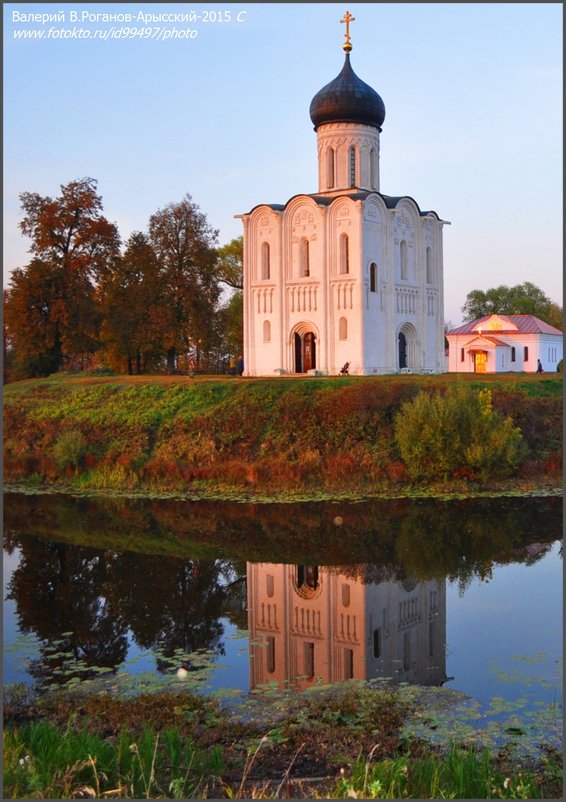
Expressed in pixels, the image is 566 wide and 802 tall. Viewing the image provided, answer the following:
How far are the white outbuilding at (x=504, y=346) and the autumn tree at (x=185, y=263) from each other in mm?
16109

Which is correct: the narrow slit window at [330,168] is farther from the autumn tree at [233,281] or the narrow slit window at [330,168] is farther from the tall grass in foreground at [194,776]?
the tall grass in foreground at [194,776]

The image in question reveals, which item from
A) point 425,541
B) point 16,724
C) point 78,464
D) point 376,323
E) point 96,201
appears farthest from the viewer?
point 96,201

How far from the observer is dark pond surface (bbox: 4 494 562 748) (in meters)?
9.45

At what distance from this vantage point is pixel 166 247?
3691cm

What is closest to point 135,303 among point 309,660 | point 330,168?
point 330,168

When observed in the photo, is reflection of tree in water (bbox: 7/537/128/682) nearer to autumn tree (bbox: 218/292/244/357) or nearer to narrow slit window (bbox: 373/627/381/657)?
narrow slit window (bbox: 373/627/381/657)

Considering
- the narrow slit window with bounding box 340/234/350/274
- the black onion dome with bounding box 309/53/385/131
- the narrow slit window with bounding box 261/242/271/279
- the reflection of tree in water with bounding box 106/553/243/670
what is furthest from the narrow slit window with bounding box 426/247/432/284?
the reflection of tree in water with bounding box 106/553/243/670

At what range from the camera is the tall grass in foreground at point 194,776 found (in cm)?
569

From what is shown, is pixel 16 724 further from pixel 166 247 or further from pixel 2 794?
pixel 166 247

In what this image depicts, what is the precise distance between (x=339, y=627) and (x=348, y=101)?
25.5 metres

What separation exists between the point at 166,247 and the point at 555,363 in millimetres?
23805

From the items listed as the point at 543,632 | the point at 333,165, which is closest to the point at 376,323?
the point at 333,165

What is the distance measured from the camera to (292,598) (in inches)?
499

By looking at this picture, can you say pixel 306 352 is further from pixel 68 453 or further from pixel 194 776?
pixel 194 776
